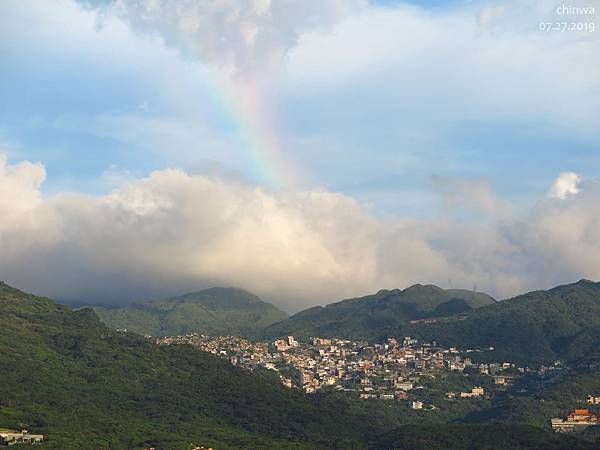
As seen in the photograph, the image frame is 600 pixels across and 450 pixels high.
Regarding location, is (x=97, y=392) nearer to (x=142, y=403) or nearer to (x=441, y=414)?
(x=142, y=403)

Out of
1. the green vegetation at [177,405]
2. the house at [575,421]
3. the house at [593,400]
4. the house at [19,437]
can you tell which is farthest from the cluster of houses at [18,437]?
the house at [593,400]

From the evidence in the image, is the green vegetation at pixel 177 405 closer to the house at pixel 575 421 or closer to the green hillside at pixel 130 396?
the green hillside at pixel 130 396

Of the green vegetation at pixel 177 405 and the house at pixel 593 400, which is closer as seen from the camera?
the green vegetation at pixel 177 405

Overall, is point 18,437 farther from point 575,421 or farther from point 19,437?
point 575,421

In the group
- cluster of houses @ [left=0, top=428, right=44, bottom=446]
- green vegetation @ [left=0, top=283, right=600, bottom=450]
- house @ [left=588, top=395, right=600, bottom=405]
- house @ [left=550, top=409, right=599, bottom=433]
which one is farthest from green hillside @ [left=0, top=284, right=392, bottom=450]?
house @ [left=588, top=395, right=600, bottom=405]

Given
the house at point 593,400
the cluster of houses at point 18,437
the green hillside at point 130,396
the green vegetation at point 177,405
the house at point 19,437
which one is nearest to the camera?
the cluster of houses at point 18,437

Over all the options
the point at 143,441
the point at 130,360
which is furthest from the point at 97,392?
the point at 143,441

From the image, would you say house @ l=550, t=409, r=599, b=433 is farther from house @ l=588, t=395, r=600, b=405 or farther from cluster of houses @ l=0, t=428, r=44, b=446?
cluster of houses @ l=0, t=428, r=44, b=446

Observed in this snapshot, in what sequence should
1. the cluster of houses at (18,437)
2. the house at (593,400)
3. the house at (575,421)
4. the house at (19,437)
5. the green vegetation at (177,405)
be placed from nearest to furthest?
1. the cluster of houses at (18,437)
2. the house at (19,437)
3. the green vegetation at (177,405)
4. the house at (575,421)
5. the house at (593,400)
